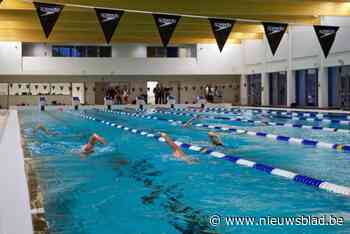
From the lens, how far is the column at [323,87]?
2184 cm

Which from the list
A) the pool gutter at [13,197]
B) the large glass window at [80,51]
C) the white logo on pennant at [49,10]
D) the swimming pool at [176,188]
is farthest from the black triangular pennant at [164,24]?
the large glass window at [80,51]

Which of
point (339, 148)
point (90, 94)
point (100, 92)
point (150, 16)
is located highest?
point (150, 16)

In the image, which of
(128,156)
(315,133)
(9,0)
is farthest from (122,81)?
(128,156)

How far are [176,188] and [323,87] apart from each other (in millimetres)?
17996

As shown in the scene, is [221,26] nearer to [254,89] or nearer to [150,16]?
[150,16]

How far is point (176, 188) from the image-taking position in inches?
214

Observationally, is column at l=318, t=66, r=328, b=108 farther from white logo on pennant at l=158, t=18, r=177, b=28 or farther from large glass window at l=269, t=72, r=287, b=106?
white logo on pennant at l=158, t=18, r=177, b=28

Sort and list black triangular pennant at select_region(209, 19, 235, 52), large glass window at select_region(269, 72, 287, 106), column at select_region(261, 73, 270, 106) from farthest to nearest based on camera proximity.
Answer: column at select_region(261, 73, 270, 106) < large glass window at select_region(269, 72, 287, 106) < black triangular pennant at select_region(209, 19, 235, 52)

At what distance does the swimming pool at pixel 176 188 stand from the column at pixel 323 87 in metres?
12.8

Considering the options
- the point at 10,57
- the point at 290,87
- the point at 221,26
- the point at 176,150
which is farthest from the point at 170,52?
the point at 176,150

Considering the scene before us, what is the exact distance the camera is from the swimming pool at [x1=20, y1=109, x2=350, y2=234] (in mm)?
3922

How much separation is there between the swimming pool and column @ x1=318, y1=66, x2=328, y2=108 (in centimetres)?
1281

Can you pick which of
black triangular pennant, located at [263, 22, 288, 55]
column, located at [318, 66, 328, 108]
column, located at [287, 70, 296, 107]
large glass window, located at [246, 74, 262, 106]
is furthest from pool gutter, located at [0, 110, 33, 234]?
large glass window, located at [246, 74, 262, 106]

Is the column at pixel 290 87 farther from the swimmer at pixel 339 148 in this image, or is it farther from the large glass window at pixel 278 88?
the swimmer at pixel 339 148
